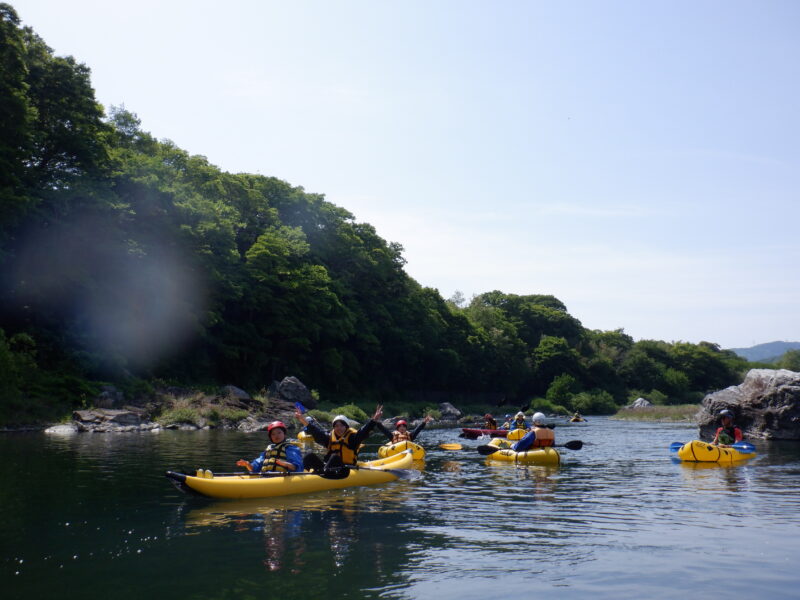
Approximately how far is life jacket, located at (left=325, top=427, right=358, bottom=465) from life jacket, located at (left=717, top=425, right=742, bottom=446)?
34.3ft

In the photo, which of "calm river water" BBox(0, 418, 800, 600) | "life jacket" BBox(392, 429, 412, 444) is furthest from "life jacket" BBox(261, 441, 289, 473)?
"life jacket" BBox(392, 429, 412, 444)

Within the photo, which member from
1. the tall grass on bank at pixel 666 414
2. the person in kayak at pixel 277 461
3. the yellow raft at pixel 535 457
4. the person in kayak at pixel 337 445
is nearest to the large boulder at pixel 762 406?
the yellow raft at pixel 535 457

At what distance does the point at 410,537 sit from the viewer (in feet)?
26.9

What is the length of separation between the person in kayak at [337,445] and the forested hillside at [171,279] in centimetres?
1523

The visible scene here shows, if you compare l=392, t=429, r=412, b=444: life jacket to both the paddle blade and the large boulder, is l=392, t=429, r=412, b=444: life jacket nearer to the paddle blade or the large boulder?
the paddle blade

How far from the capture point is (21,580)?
20.2 ft

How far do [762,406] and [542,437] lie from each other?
11.8 m

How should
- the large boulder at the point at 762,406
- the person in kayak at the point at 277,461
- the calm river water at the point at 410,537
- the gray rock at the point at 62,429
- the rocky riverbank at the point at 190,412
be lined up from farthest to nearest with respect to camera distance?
the rocky riverbank at the point at 190,412 → the large boulder at the point at 762,406 → the gray rock at the point at 62,429 → the person in kayak at the point at 277,461 → the calm river water at the point at 410,537

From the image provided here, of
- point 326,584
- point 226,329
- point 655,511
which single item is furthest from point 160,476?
point 226,329

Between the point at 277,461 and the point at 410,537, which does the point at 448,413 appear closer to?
the point at 277,461

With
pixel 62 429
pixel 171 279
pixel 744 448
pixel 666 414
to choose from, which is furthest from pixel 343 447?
pixel 666 414

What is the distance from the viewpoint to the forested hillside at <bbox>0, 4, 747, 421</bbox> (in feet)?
85.6

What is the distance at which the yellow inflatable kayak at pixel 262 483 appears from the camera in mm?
10234

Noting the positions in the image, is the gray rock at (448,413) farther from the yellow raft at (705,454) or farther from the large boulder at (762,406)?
the yellow raft at (705,454)
